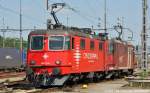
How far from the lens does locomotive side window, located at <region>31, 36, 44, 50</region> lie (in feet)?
78.0

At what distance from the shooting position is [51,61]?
2342 centimetres

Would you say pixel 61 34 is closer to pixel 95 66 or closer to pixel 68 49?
pixel 68 49

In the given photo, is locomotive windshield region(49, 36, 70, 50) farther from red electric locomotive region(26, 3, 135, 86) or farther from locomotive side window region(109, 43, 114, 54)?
locomotive side window region(109, 43, 114, 54)

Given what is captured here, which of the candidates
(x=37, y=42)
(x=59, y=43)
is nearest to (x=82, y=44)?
(x=59, y=43)

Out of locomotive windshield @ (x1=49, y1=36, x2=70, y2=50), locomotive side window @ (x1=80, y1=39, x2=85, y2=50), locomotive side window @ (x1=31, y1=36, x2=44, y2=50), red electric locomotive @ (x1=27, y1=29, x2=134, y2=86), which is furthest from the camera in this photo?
locomotive side window @ (x1=80, y1=39, x2=85, y2=50)

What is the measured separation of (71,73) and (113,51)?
9.96 m

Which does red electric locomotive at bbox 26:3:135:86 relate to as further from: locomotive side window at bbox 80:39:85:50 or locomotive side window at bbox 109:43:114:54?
locomotive side window at bbox 109:43:114:54

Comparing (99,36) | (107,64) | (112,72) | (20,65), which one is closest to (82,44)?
(99,36)

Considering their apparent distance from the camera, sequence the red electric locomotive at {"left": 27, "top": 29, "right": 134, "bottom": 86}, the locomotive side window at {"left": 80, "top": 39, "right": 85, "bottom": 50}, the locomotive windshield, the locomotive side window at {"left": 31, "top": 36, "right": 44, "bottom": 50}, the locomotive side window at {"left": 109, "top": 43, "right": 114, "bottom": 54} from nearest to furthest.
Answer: the red electric locomotive at {"left": 27, "top": 29, "right": 134, "bottom": 86}
the locomotive windshield
the locomotive side window at {"left": 31, "top": 36, "right": 44, "bottom": 50}
the locomotive side window at {"left": 80, "top": 39, "right": 85, "bottom": 50}
the locomotive side window at {"left": 109, "top": 43, "right": 114, "bottom": 54}

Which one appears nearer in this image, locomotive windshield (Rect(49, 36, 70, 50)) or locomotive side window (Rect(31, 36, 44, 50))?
locomotive windshield (Rect(49, 36, 70, 50))

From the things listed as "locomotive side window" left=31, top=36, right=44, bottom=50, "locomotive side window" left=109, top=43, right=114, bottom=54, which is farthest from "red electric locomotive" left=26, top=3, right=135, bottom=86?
"locomotive side window" left=109, top=43, right=114, bottom=54

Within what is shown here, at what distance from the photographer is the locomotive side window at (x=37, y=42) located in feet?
78.0

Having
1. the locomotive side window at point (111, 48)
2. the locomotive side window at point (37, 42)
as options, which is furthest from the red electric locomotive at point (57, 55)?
the locomotive side window at point (111, 48)

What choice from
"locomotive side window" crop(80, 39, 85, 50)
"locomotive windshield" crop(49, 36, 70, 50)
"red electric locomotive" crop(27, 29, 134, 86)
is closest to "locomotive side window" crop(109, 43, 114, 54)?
"red electric locomotive" crop(27, 29, 134, 86)
